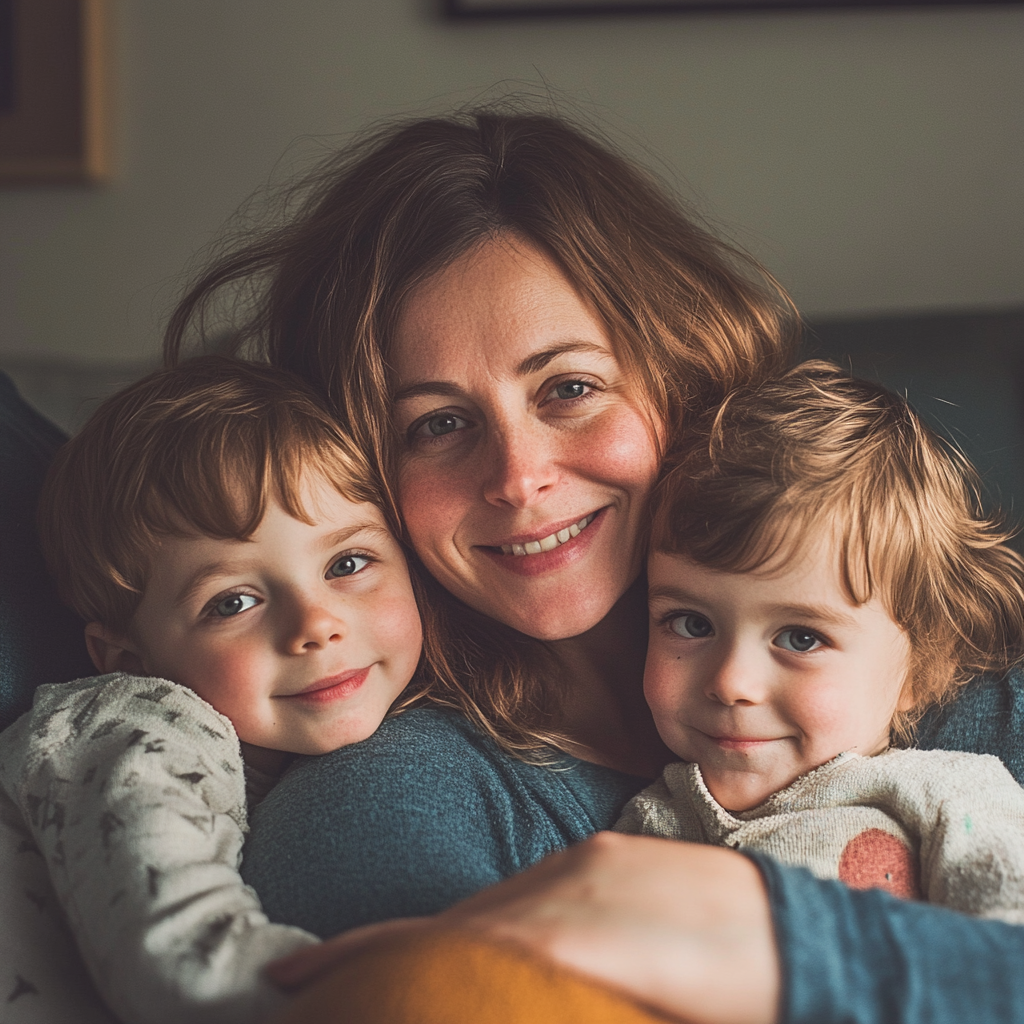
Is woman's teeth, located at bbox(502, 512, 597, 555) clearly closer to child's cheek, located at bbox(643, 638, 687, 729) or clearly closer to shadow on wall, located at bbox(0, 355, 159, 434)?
child's cheek, located at bbox(643, 638, 687, 729)

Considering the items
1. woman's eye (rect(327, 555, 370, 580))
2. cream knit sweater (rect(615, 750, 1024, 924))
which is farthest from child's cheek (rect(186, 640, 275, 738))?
cream knit sweater (rect(615, 750, 1024, 924))

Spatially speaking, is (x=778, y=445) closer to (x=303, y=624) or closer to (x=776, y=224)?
(x=303, y=624)

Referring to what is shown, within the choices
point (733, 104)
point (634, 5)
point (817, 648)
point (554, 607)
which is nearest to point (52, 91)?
point (634, 5)

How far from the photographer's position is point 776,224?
2.21 meters

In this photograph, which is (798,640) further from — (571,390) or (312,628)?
(312,628)

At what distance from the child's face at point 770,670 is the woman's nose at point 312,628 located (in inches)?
12.4

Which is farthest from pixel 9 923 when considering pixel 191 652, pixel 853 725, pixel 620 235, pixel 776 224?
pixel 776 224

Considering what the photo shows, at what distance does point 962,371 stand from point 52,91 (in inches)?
77.3

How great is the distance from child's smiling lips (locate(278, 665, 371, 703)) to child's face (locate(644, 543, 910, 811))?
0.30m

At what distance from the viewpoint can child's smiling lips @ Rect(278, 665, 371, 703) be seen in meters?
1.02

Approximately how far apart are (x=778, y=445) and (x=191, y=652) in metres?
0.60

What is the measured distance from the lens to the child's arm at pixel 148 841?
712 millimetres

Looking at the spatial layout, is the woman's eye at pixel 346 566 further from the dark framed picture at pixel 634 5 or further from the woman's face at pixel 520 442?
the dark framed picture at pixel 634 5

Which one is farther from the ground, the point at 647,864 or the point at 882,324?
the point at 882,324
